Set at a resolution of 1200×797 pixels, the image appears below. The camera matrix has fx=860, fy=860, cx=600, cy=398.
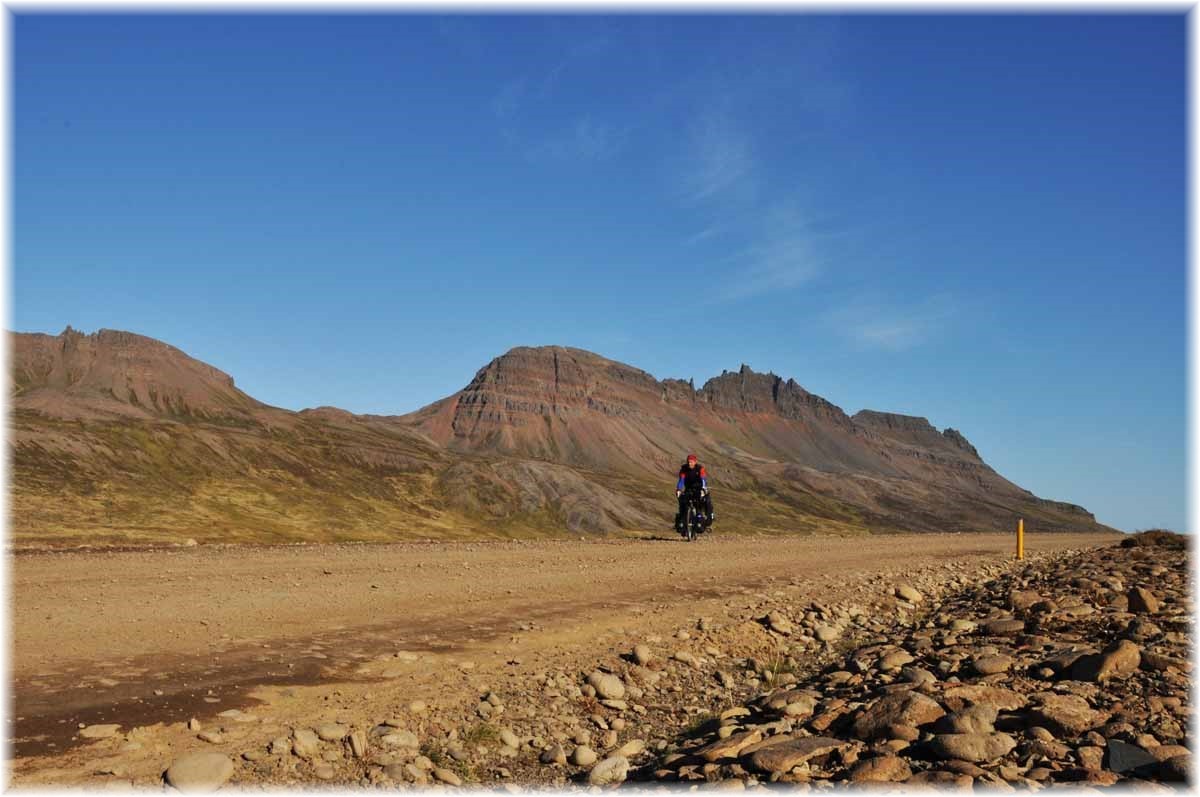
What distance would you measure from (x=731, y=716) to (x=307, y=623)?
6.17m

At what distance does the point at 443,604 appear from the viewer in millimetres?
13828

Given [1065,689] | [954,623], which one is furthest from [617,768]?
[954,623]

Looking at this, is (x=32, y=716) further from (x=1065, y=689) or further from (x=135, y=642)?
(x=1065, y=689)

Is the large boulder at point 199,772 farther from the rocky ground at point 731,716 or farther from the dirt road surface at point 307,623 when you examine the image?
the dirt road surface at point 307,623

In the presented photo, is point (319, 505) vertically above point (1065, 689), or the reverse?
point (1065, 689)

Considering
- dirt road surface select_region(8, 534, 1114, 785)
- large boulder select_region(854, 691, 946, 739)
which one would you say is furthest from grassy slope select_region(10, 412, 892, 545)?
large boulder select_region(854, 691, 946, 739)

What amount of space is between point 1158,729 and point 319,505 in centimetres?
8668

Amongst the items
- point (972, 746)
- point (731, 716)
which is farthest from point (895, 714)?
point (731, 716)

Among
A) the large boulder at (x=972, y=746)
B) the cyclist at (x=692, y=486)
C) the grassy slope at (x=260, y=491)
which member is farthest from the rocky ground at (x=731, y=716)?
the grassy slope at (x=260, y=491)

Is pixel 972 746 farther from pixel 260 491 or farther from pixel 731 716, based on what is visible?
pixel 260 491

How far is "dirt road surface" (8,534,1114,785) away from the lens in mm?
8062

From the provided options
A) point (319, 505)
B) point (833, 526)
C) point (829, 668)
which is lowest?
point (833, 526)

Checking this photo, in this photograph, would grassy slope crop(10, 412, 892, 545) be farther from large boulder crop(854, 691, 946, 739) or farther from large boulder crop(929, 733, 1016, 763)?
large boulder crop(929, 733, 1016, 763)

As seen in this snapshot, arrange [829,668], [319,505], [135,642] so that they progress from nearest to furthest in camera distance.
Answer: [135,642]
[829,668]
[319,505]
